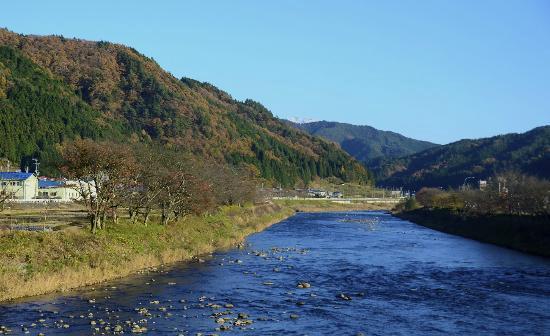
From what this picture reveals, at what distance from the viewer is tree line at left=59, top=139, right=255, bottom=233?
3434cm

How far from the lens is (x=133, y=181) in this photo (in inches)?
1559

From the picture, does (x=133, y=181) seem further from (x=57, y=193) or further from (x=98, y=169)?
(x=57, y=193)

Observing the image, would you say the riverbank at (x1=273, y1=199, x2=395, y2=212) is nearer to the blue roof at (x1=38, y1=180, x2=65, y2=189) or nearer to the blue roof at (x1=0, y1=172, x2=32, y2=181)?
the blue roof at (x1=38, y1=180, x2=65, y2=189)

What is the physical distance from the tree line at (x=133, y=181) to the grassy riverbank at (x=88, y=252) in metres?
1.40

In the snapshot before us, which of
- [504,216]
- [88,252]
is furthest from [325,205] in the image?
[88,252]

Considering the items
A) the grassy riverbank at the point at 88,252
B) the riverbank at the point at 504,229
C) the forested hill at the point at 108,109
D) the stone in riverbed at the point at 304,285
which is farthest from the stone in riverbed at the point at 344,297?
the forested hill at the point at 108,109

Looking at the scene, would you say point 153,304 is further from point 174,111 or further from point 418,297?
point 174,111

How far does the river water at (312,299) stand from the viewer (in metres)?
21.7

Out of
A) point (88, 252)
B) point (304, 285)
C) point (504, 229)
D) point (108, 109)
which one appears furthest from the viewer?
point (108, 109)

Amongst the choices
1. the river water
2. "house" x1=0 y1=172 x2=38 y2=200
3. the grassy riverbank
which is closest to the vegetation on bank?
the river water

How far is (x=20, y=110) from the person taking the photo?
109375mm

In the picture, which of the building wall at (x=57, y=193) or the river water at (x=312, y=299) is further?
the building wall at (x=57, y=193)

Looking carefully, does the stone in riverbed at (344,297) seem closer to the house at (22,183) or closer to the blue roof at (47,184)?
the house at (22,183)

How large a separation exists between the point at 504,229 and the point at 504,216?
574 centimetres
